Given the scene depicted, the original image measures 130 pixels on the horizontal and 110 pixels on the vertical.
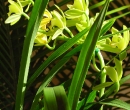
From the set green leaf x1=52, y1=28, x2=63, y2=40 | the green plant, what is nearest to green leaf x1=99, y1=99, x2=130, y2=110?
the green plant

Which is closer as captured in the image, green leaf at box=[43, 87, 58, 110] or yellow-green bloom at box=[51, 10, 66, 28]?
green leaf at box=[43, 87, 58, 110]

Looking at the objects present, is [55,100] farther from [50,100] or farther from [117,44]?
[117,44]

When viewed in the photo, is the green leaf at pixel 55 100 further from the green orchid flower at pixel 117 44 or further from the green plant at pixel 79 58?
the green orchid flower at pixel 117 44

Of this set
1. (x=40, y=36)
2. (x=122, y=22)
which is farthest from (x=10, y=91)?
(x=40, y=36)

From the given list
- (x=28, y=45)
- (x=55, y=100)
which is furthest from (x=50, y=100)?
(x=28, y=45)

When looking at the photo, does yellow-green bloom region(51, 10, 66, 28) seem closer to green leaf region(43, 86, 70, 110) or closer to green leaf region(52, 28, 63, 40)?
green leaf region(52, 28, 63, 40)

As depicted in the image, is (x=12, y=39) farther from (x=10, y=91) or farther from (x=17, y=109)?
(x=17, y=109)

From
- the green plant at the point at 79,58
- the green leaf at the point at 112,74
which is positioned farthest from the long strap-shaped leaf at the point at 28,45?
the green leaf at the point at 112,74

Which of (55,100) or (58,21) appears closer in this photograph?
(55,100)
